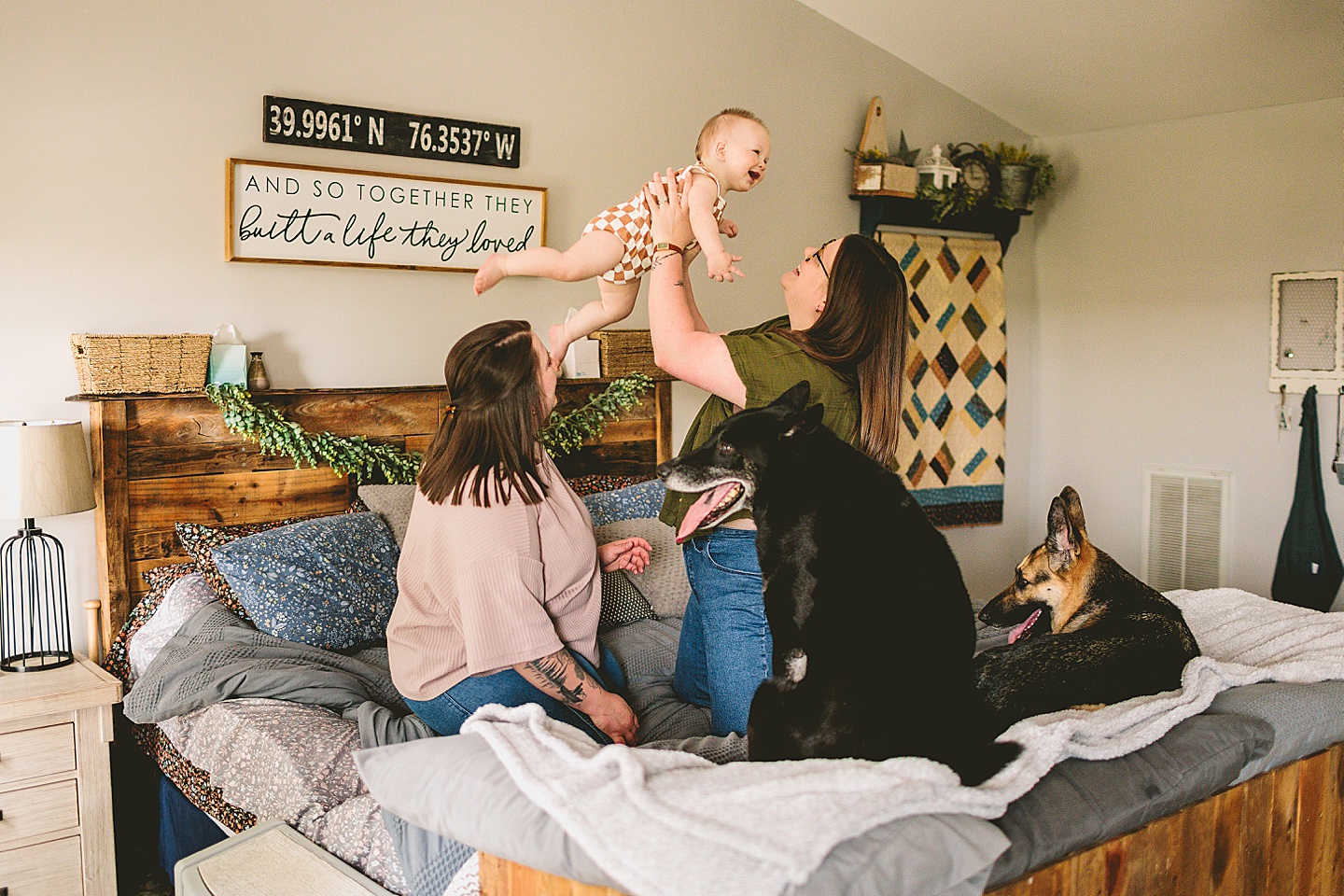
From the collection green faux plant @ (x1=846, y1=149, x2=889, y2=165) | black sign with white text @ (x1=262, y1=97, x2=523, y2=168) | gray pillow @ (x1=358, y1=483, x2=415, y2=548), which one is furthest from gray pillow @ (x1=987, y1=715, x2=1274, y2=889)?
green faux plant @ (x1=846, y1=149, x2=889, y2=165)

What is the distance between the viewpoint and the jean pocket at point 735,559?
171 cm

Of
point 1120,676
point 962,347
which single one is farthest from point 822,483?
point 962,347

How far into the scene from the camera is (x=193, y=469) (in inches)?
113

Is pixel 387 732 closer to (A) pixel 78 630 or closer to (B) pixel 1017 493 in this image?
(A) pixel 78 630

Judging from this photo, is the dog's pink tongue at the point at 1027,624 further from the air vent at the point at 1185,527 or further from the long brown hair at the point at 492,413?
the air vent at the point at 1185,527

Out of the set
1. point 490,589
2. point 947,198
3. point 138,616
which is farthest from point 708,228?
point 947,198

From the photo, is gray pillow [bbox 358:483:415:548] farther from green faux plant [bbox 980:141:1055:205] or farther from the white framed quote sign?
green faux plant [bbox 980:141:1055:205]

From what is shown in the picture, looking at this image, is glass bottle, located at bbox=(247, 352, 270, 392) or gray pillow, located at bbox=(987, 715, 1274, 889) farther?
glass bottle, located at bbox=(247, 352, 270, 392)

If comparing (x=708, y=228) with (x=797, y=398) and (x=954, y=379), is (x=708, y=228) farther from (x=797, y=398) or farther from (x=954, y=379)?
(x=954, y=379)

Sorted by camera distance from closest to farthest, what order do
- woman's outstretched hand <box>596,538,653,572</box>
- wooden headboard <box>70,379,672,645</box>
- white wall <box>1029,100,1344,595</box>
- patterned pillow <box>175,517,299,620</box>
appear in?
1. woman's outstretched hand <box>596,538,653,572</box>
2. patterned pillow <box>175,517,299,620</box>
3. wooden headboard <box>70,379,672,645</box>
4. white wall <box>1029,100,1344,595</box>

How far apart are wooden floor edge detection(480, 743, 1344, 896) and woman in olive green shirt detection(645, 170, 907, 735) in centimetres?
50

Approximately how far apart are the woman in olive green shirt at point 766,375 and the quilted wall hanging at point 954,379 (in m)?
2.63

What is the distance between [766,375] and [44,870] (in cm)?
194

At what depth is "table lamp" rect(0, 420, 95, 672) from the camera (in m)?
2.47
